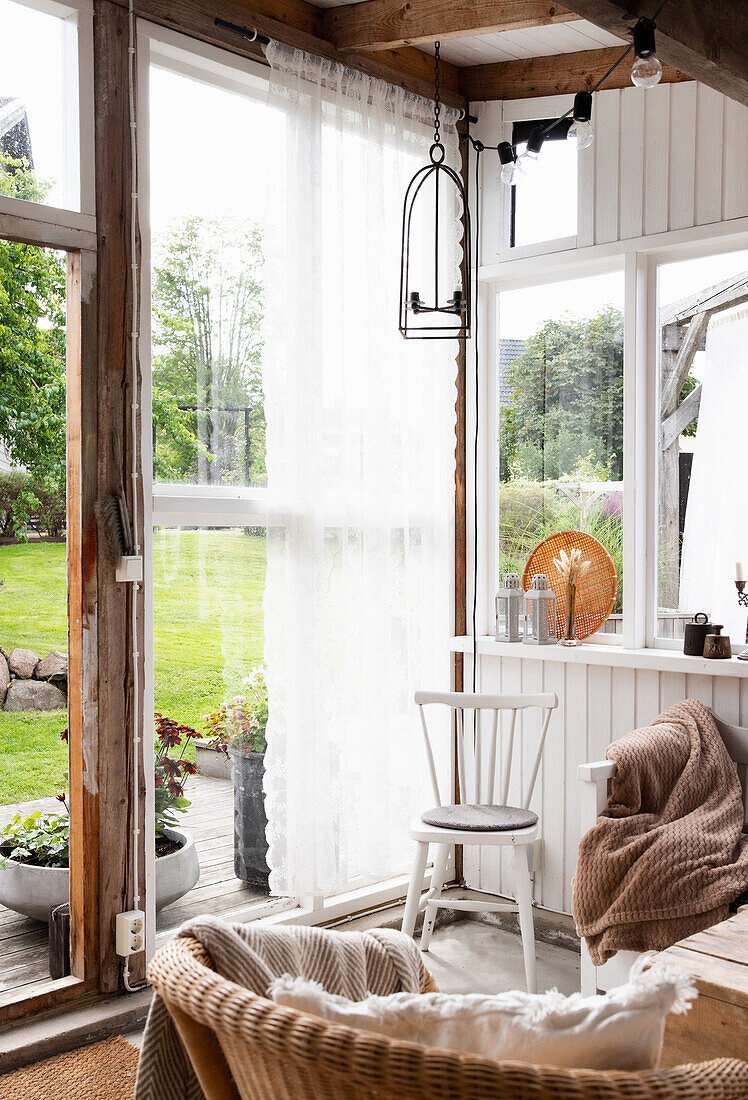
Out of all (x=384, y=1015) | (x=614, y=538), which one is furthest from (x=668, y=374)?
(x=384, y=1015)

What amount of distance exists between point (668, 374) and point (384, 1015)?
2733 mm

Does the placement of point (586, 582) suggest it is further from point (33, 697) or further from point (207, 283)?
point (33, 697)

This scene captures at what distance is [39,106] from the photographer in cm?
267

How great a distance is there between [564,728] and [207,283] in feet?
6.21

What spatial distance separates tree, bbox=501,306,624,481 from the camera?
142 inches

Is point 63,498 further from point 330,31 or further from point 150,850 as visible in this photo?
point 330,31

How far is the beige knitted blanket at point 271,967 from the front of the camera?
53.8 inches

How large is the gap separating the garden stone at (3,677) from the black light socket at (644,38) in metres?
2.09

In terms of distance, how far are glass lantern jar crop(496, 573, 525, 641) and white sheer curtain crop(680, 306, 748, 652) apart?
23.1 inches

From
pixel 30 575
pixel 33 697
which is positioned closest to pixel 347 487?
pixel 30 575

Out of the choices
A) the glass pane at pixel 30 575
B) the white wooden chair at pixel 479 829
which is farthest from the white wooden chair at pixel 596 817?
the glass pane at pixel 30 575

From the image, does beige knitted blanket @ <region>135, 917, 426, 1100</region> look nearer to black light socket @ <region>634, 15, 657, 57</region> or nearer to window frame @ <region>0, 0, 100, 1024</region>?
window frame @ <region>0, 0, 100, 1024</region>

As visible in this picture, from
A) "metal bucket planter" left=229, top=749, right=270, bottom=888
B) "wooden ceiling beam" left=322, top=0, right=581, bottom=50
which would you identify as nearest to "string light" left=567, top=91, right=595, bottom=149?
"wooden ceiling beam" left=322, top=0, right=581, bottom=50

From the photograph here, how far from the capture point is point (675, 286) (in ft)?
11.3
